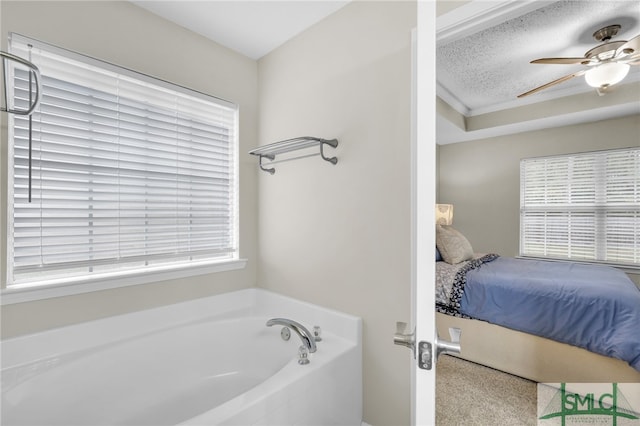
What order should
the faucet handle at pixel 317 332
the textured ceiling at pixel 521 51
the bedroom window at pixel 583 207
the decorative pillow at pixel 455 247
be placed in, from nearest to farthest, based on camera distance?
the bedroom window at pixel 583 207 < the textured ceiling at pixel 521 51 < the decorative pillow at pixel 455 247 < the faucet handle at pixel 317 332

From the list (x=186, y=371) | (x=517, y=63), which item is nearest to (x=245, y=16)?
(x=517, y=63)

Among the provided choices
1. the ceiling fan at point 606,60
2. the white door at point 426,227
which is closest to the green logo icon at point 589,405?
the white door at point 426,227

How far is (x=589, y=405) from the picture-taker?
4.46 feet

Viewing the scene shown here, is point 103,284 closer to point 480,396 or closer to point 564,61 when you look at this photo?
point 480,396

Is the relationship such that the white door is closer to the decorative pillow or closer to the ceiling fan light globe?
the decorative pillow

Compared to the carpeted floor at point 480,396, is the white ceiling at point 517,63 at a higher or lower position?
higher

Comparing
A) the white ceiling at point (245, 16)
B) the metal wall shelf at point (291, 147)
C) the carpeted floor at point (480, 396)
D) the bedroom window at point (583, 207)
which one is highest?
the white ceiling at point (245, 16)

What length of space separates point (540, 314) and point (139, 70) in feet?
8.10

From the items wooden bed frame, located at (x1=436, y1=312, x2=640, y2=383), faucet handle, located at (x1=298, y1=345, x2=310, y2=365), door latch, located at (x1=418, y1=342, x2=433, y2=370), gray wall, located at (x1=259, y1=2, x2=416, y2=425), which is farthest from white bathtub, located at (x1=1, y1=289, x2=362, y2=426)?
door latch, located at (x1=418, y1=342, x2=433, y2=370)

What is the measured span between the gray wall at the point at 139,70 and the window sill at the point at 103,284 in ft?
0.11

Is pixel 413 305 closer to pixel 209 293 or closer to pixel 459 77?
pixel 459 77

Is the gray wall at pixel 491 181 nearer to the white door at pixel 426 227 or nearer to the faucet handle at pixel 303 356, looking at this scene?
the white door at pixel 426 227

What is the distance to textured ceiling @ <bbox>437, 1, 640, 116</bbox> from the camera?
1.25 metres

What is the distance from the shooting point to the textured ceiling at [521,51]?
1.25 meters
